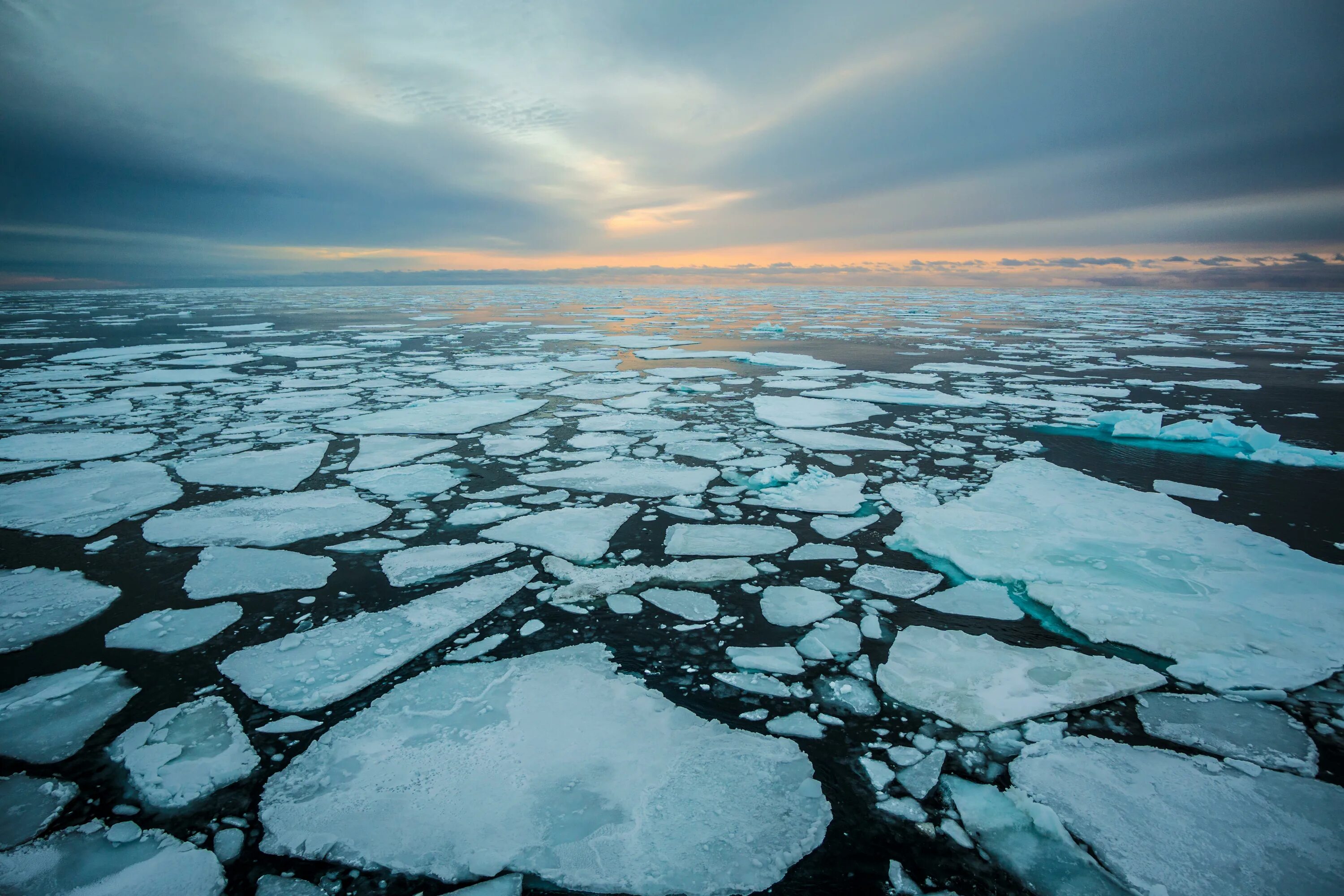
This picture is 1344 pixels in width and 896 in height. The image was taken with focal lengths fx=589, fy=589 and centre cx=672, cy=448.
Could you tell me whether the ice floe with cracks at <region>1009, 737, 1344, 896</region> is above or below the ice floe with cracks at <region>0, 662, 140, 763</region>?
above

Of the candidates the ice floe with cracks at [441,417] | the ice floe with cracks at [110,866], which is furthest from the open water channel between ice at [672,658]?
the ice floe with cracks at [441,417]

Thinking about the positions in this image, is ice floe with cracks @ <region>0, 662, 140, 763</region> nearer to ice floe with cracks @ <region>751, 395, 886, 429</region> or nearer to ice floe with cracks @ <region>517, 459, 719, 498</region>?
ice floe with cracks @ <region>517, 459, 719, 498</region>

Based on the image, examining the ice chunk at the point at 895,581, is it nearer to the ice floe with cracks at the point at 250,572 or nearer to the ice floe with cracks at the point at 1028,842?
the ice floe with cracks at the point at 1028,842

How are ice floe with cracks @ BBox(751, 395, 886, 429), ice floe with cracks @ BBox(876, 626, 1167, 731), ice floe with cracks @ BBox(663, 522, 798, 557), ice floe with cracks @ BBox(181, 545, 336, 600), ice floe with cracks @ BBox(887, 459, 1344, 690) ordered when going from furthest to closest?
ice floe with cracks @ BBox(751, 395, 886, 429) → ice floe with cracks @ BBox(663, 522, 798, 557) → ice floe with cracks @ BBox(181, 545, 336, 600) → ice floe with cracks @ BBox(887, 459, 1344, 690) → ice floe with cracks @ BBox(876, 626, 1167, 731)

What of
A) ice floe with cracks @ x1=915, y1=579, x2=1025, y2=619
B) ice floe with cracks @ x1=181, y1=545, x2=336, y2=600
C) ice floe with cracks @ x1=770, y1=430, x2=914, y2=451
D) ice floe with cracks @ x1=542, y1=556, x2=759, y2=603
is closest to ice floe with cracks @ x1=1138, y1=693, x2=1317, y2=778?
ice floe with cracks @ x1=915, y1=579, x2=1025, y2=619

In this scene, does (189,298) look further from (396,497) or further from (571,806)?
(571,806)

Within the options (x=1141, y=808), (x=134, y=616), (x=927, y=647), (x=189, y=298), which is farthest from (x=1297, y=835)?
(x=189, y=298)

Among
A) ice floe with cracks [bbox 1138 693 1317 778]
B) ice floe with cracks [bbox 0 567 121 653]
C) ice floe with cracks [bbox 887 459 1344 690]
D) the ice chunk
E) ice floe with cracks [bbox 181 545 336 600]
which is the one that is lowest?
ice floe with cracks [bbox 181 545 336 600]
